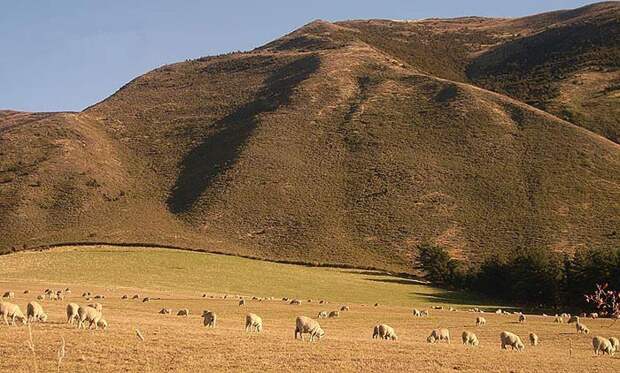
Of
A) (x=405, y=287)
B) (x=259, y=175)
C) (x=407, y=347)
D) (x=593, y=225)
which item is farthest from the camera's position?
(x=259, y=175)

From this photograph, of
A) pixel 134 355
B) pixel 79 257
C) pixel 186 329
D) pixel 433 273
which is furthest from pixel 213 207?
pixel 134 355

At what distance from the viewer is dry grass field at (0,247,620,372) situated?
21.7m

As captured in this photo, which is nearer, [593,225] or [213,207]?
[593,225]

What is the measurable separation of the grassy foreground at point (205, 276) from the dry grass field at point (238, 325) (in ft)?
0.48

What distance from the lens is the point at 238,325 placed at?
37094 millimetres

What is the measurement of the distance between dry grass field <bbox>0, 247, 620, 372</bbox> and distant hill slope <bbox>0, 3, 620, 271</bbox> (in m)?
19.7

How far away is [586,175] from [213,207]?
2831 inches

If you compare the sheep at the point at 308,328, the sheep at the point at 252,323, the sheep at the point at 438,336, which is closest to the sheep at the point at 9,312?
the sheep at the point at 252,323

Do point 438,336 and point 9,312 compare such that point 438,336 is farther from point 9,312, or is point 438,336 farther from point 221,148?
point 221,148

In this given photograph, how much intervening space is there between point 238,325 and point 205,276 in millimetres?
45299

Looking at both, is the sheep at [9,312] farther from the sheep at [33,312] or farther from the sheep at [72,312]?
the sheep at [72,312]

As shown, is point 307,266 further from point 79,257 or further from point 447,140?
point 447,140

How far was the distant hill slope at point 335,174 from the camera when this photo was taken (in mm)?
111688

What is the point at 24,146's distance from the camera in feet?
516
